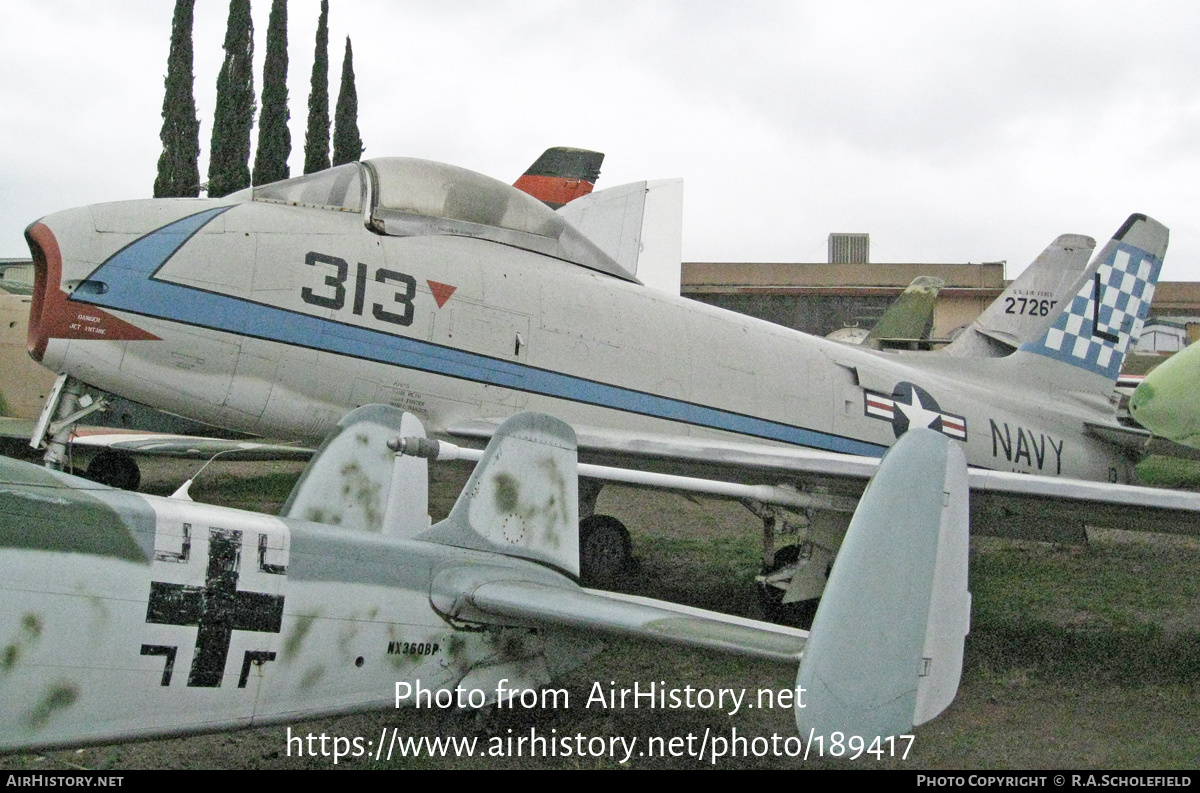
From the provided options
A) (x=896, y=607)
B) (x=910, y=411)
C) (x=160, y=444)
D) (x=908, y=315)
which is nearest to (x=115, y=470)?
(x=160, y=444)

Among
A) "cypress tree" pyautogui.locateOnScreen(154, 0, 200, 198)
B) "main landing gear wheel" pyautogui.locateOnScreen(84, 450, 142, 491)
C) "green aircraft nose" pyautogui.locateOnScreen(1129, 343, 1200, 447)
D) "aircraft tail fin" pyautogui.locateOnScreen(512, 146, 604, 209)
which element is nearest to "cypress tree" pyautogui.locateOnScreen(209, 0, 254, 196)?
"cypress tree" pyautogui.locateOnScreen(154, 0, 200, 198)

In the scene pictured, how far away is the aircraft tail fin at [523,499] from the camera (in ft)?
12.1

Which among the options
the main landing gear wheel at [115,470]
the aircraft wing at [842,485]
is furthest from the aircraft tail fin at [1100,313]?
the main landing gear wheel at [115,470]

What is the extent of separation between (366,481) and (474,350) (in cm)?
222

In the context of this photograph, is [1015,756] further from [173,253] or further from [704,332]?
[173,253]

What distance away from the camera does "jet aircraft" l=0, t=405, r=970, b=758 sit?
103 inches

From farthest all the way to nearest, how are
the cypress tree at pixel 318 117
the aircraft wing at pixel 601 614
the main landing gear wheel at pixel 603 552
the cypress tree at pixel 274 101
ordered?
the cypress tree at pixel 318 117, the cypress tree at pixel 274 101, the main landing gear wheel at pixel 603 552, the aircraft wing at pixel 601 614

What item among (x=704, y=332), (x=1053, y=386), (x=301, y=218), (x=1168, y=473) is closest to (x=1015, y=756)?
(x=704, y=332)

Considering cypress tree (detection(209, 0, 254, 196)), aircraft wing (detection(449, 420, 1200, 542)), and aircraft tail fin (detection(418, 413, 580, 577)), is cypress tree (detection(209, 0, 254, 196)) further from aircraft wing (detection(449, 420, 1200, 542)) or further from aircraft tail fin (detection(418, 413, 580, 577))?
aircraft tail fin (detection(418, 413, 580, 577))

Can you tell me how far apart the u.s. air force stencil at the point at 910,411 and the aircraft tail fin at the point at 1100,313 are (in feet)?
4.58

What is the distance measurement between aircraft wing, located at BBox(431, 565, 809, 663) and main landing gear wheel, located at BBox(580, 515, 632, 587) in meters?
2.59

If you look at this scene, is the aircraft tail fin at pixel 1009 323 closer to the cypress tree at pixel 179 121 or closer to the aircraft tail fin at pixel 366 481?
the aircraft tail fin at pixel 366 481

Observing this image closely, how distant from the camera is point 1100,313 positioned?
8.80 m
